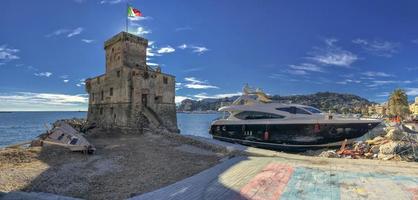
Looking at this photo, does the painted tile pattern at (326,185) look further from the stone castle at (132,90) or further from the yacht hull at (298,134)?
the stone castle at (132,90)

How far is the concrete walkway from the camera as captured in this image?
6.26m

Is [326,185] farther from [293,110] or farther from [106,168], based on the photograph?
[293,110]

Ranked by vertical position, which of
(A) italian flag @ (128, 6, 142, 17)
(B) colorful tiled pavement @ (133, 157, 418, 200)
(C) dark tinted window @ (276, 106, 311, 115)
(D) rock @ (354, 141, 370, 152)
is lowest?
(D) rock @ (354, 141, 370, 152)

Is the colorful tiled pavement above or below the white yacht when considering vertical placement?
below

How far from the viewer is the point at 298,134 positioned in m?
18.1

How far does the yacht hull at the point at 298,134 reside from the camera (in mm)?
17375

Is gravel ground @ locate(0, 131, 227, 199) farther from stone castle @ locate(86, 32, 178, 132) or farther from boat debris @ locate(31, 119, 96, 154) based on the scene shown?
stone castle @ locate(86, 32, 178, 132)

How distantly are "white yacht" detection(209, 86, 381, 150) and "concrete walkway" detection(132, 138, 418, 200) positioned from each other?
312 inches

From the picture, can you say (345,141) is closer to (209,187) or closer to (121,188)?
(209,187)

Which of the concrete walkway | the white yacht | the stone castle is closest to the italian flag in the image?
the stone castle

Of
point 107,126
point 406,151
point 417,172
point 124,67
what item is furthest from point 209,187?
point 107,126

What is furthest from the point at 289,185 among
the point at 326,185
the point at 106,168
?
the point at 106,168

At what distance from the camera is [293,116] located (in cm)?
1830

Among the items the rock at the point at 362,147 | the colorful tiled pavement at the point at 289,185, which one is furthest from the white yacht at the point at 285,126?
the colorful tiled pavement at the point at 289,185
